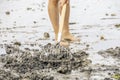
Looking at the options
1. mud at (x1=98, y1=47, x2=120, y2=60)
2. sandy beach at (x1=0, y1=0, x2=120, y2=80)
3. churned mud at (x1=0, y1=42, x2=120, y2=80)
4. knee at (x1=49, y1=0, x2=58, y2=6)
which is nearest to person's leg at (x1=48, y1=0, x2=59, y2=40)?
knee at (x1=49, y1=0, x2=58, y2=6)

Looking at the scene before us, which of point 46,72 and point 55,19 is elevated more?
point 55,19

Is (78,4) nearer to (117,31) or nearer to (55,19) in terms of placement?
(117,31)

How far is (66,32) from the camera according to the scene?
25.7ft

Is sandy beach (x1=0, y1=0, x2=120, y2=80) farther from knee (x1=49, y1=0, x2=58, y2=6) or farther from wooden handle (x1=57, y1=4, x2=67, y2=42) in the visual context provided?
knee (x1=49, y1=0, x2=58, y2=6)

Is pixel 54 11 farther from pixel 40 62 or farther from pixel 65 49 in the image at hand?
pixel 40 62

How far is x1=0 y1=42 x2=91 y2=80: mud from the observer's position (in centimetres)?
566

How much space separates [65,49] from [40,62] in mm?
514

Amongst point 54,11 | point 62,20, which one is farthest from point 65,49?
point 54,11

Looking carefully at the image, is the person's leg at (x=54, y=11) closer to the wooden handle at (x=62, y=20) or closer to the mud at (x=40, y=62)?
the wooden handle at (x=62, y=20)

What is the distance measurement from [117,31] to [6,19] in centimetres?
319

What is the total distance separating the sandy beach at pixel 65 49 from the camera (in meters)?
5.82

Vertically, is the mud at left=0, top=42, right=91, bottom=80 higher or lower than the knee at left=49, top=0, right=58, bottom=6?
lower

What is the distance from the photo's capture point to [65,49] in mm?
6582

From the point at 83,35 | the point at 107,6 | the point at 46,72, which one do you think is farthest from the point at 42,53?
the point at 107,6
